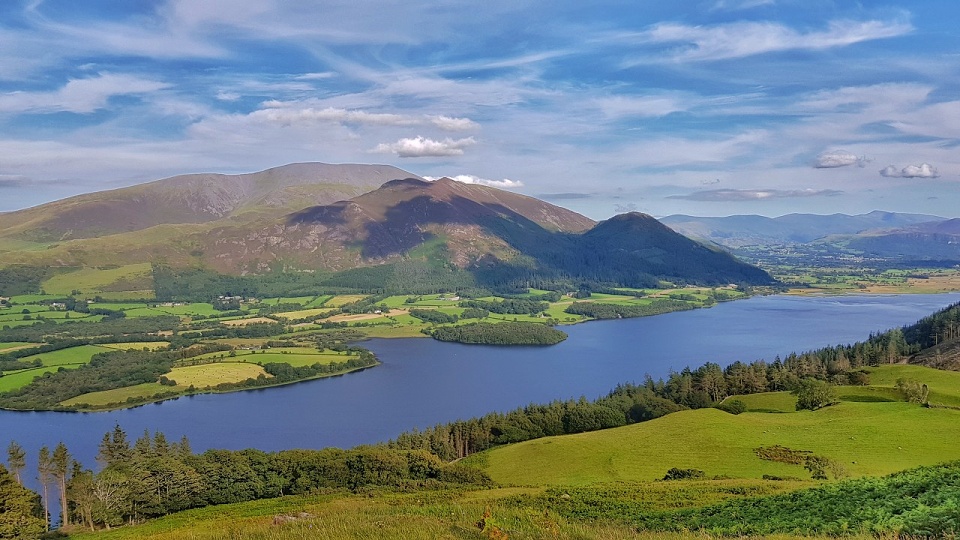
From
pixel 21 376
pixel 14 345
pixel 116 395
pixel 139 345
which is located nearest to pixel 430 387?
pixel 116 395

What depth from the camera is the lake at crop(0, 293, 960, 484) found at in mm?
81750

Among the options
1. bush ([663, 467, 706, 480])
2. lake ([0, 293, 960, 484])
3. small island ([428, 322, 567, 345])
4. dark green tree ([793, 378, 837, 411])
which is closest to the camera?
bush ([663, 467, 706, 480])

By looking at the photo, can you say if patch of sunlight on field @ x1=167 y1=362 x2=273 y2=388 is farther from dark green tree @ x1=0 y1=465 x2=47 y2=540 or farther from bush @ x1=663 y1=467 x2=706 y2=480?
bush @ x1=663 y1=467 x2=706 y2=480

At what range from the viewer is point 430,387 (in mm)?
104062

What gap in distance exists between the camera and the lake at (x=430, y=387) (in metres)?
81.8

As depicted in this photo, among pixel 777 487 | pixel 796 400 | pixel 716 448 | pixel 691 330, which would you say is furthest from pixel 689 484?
pixel 691 330

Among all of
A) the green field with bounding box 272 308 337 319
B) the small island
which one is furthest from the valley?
the green field with bounding box 272 308 337 319

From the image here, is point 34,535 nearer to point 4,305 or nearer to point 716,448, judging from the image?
point 716,448

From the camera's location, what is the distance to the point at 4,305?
19450 cm

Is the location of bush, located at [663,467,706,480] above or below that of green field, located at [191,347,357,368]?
above

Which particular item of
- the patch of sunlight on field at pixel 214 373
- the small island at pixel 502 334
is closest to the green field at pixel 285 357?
the patch of sunlight on field at pixel 214 373

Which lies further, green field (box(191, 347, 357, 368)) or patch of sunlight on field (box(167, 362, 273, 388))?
green field (box(191, 347, 357, 368))

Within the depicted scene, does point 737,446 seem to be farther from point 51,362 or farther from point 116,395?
point 51,362

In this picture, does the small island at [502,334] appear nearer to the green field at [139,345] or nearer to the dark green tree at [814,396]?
the green field at [139,345]
